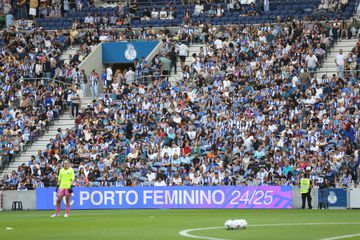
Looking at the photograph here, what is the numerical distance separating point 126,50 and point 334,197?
66.8 feet

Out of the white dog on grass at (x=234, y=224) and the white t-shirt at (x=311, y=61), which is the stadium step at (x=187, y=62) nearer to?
the white t-shirt at (x=311, y=61)

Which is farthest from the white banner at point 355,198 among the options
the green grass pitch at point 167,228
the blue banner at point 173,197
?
the green grass pitch at point 167,228

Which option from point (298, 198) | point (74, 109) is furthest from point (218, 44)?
point (298, 198)

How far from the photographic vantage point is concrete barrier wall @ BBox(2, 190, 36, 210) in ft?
142

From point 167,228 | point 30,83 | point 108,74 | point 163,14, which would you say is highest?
point 163,14

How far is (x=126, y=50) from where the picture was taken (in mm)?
56844

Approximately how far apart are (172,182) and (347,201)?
767cm

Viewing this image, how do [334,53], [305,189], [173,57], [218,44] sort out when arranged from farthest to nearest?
[173,57], [218,44], [334,53], [305,189]

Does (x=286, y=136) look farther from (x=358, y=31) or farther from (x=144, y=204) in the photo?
(x=358, y=31)

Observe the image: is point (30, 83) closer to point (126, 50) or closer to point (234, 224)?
point (126, 50)

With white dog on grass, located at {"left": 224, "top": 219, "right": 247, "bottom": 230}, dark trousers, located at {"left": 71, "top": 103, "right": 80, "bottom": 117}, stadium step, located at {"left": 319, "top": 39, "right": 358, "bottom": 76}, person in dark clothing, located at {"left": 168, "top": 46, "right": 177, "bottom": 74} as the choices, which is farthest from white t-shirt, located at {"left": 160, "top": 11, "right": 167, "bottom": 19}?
white dog on grass, located at {"left": 224, "top": 219, "right": 247, "bottom": 230}

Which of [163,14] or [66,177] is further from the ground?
[163,14]

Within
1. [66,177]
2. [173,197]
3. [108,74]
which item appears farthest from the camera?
[108,74]

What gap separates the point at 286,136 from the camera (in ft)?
144
